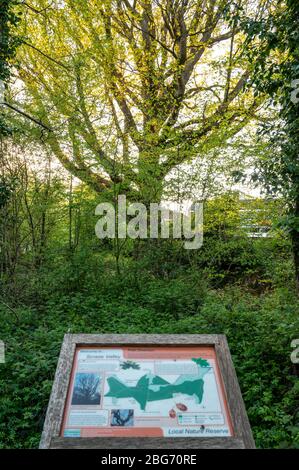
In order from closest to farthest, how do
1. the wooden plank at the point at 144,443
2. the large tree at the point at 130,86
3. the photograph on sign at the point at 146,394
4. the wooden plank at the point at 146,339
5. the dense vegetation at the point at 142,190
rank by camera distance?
the wooden plank at the point at 144,443 < the photograph on sign at the point at 146,394 < the wooden plank at the point at 146,339 < the dense vegetation at the point at 142,190 < the large tree at the point at 130,86

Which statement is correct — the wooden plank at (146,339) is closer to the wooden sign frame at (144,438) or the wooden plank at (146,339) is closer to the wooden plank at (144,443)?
the wooden sign frame at (144,438)

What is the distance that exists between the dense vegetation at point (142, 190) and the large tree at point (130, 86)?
5 cm

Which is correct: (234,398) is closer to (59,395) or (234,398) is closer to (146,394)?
(146,394)

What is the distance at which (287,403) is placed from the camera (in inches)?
137

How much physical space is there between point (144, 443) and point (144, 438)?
26 mm

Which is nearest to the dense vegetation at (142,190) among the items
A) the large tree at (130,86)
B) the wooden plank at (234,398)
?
the large tree at (130,86)

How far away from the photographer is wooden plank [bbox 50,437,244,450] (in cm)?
191

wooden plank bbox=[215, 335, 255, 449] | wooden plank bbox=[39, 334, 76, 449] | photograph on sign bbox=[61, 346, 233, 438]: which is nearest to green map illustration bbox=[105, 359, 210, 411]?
photograph on sign bbox=[61, 346, 233, 438]

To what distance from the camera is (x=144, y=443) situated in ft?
6.34

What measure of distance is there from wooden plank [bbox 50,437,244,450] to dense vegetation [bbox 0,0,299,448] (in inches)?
62.6

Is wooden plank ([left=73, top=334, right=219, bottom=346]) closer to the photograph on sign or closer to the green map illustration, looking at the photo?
the photograph on sign

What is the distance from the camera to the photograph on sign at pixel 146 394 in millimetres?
2031
